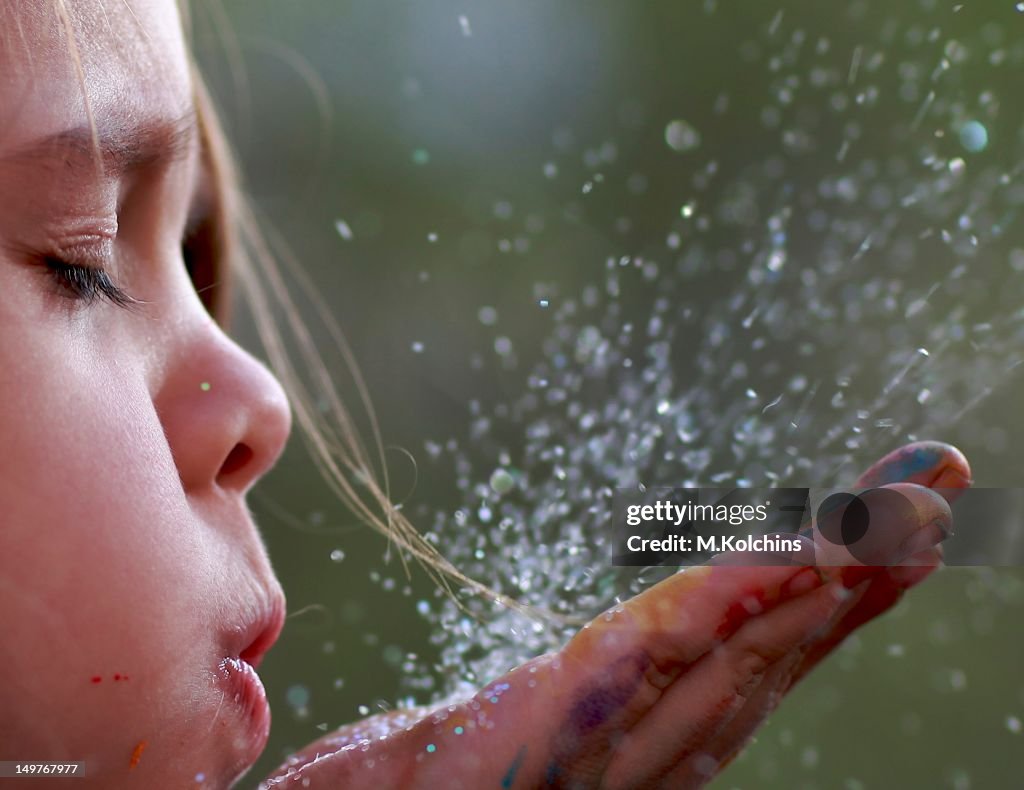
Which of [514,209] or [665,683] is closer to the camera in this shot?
[665,683]

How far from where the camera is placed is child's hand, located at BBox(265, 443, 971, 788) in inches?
10.9

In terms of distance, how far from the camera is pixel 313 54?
105cm

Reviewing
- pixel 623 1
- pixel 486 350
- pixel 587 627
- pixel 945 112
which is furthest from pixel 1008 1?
pixel 587 627

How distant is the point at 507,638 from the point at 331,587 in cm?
39

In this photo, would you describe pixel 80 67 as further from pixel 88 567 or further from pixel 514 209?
pixel 514 209

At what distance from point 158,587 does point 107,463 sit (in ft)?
0.14

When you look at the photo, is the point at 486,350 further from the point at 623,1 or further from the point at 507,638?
the point at 507,638

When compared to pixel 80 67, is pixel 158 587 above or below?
below

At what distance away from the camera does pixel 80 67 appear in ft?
0.97

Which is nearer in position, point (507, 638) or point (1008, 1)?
point (507, 638)

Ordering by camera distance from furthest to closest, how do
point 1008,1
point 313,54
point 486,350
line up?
1. point 313,54
2. point 486,350
3. point 1008,1

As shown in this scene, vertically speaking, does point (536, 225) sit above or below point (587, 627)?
below

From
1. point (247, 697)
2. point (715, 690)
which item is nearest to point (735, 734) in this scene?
point (715, 690)

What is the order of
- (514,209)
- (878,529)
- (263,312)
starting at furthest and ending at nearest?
(514,209)
(263,312)
(878,529)
